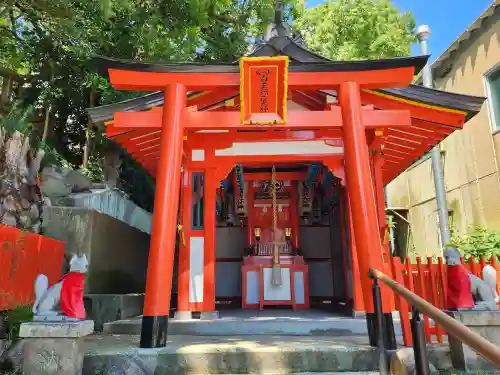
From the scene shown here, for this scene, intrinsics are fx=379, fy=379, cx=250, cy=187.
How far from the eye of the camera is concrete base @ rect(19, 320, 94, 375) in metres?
3.82

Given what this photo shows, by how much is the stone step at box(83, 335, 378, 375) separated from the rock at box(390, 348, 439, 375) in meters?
0.32

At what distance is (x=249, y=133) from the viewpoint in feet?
25.4

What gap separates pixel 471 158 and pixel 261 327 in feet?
30.3

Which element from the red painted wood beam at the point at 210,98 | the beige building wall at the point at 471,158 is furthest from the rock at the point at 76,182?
the beige building wall at the point at 471,158

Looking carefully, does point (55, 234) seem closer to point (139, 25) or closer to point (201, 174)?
point (201, 174)

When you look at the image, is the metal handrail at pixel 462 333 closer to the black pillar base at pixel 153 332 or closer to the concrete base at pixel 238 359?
the concrete base at pixel 238 359

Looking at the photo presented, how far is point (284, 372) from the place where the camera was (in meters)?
4.32

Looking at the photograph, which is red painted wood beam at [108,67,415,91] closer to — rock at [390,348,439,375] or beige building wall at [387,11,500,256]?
rock at [390,348,439,375]

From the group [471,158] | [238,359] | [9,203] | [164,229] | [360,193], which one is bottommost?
[238,359]

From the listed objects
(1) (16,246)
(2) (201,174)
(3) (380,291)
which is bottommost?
(3) (380,291)

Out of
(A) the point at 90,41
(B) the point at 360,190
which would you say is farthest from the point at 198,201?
(A) the point at 90,41

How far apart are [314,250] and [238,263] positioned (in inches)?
90.4

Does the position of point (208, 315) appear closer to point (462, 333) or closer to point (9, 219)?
point (9, 219)

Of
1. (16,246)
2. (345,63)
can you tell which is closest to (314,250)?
(345,63)
